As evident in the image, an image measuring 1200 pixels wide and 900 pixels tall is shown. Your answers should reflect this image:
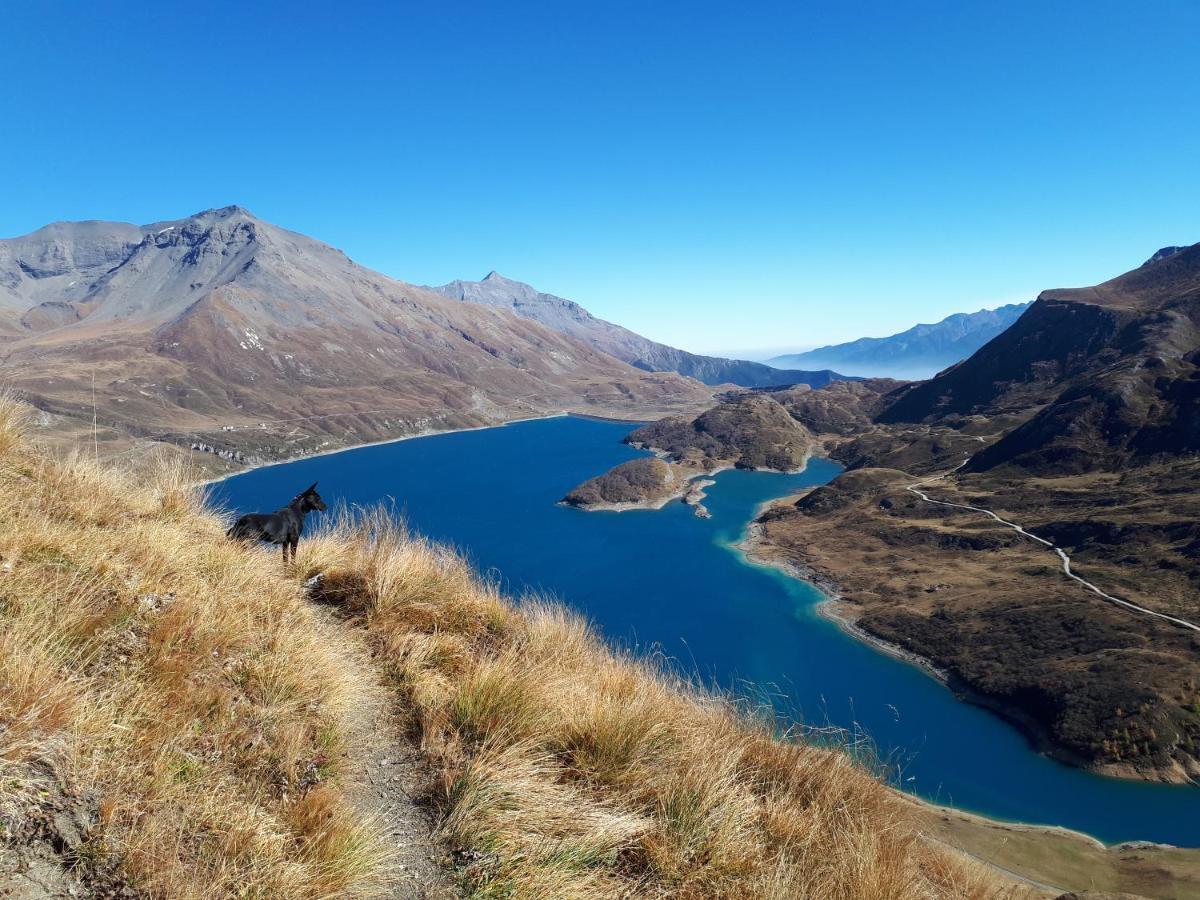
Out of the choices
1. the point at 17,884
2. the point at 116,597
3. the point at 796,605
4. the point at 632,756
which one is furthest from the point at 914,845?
the point at 796,605

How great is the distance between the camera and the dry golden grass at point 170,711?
2682 millimetres

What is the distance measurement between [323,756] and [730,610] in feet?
278

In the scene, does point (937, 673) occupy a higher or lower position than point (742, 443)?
lower

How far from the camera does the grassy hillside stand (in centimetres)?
277

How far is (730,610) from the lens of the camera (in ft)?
274

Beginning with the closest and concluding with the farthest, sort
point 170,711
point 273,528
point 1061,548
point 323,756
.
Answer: point 170,711 < point 323,756 < point 273,528 < point 1061,548

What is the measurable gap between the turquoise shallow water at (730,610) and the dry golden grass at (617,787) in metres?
0.70

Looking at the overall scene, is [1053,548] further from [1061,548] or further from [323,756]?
[323,756]

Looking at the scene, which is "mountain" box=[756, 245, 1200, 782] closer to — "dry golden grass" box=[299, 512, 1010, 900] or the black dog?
"dry golden grass" box=[299, 512, 1010, 900]

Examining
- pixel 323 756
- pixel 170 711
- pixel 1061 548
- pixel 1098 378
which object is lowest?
pixel 1061 548

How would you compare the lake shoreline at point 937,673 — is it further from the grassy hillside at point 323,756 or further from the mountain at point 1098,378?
the grassy hillside at point 323,756

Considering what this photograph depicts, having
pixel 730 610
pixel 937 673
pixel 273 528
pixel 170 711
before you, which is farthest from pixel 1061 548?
pixel 170 711

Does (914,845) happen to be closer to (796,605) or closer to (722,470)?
(796,605)

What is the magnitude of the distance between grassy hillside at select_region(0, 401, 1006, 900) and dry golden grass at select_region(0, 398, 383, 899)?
15 mm
